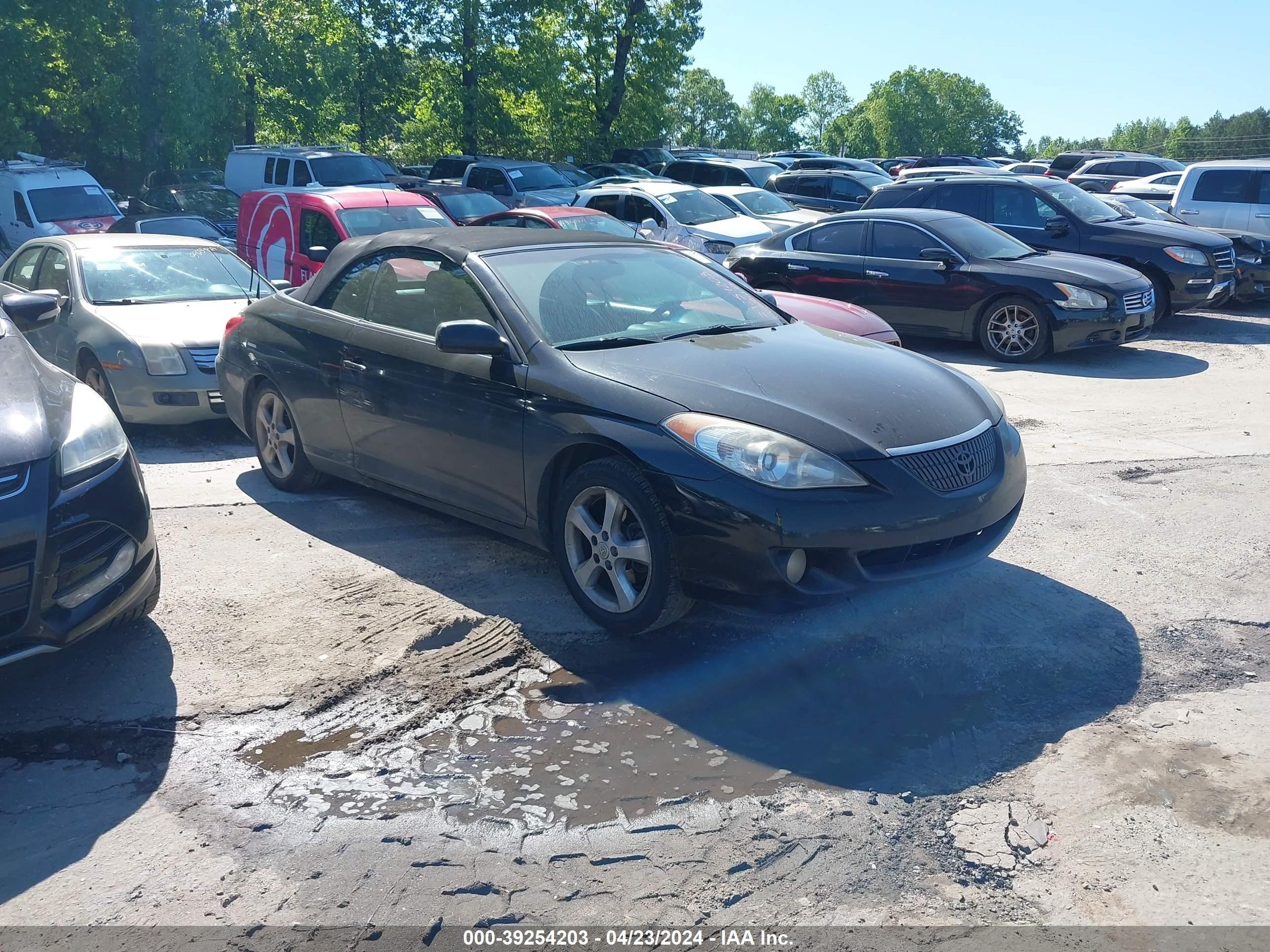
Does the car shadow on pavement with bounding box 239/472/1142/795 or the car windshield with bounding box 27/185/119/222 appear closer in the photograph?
the car shadow on pavement with bounding box 239/472/1142/795

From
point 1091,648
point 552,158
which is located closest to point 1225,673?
point 1091,648

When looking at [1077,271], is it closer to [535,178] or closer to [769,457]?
[769,457]

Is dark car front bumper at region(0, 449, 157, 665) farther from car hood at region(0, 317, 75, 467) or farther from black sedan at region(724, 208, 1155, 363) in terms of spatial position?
black sedan at region(724, 208, 1155, 363)

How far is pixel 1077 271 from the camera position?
35.9 feet

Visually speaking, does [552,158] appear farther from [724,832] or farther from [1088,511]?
[724,832]

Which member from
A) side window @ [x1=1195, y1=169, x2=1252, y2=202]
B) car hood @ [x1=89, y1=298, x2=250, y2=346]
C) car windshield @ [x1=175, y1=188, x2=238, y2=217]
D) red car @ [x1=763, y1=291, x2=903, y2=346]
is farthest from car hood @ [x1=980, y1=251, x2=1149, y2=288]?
car windshield @ [x1=175, y1=188, x2=238, y2=217]

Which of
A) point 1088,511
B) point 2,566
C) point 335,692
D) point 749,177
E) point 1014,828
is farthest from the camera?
point 749,177

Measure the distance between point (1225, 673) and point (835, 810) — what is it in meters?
1.89

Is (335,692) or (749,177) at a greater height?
(749,177)

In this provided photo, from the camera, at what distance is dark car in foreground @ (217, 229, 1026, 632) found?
423 cm

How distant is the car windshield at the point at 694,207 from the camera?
1648 cm

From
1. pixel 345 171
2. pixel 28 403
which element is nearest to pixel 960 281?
pixel 28 403

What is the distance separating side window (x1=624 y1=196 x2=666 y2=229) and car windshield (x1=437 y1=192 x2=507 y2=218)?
2368 mm

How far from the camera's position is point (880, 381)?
192 inches
